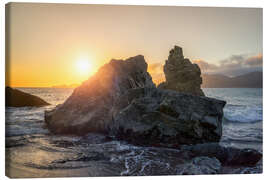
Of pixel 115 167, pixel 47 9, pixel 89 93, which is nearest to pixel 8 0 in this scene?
pixel 47 9

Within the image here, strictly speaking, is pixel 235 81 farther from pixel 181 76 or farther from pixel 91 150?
pixel 91 150

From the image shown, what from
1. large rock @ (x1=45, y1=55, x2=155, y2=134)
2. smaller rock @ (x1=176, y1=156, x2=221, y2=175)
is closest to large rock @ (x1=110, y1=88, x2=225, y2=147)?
smaller rock @ (x1=176, y1=156, x2=221, y2=175)

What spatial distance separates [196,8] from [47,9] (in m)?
A: 4.31

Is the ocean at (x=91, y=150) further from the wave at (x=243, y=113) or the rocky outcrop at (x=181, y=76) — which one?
the rocky outcrop at (x=181, y=76)

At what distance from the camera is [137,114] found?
25.9 ft

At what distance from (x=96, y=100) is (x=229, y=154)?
16.6 feet

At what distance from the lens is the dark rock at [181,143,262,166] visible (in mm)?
6570

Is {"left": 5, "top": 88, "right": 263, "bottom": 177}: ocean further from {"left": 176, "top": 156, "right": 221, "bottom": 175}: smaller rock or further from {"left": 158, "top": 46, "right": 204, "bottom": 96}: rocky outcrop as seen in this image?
{"left": 158, "top": 46, "right": 204, "bottom": 96}: rocky outcrop

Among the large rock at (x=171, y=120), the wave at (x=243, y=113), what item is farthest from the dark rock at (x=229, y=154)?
the wave at (x=243, y=113)

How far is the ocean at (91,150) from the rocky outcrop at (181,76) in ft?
3.41

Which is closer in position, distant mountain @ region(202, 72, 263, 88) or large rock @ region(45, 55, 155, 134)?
distant mountain @ region(202, 72, 263, 88)

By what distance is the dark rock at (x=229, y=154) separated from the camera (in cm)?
657

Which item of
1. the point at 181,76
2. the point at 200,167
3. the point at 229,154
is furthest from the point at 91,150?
the point at 181,76

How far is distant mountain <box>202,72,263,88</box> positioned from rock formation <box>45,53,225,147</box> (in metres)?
0.91
